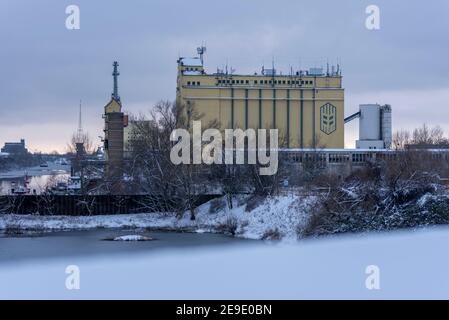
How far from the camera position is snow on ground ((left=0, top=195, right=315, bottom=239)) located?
111 feet

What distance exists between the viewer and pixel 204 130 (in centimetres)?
4794

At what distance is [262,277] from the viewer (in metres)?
11.8

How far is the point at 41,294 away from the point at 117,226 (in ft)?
107

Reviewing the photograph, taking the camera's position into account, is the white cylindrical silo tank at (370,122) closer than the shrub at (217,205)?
No

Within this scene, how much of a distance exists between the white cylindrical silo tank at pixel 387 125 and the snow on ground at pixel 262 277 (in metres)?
65.6


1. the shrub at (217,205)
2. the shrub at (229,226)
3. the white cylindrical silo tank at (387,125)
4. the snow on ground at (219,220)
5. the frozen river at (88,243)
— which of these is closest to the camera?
the frozen river at (88,243)

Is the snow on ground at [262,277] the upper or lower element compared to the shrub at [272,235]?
upper

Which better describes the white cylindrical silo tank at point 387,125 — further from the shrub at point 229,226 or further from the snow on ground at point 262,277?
the snow on ground at point 262,277

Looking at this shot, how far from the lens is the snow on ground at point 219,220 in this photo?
111 feet

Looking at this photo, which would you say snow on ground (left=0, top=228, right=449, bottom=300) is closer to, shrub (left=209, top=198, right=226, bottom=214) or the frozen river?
the frozen river

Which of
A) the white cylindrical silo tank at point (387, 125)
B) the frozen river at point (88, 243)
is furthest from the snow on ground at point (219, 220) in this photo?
the white cylindrical silo tank at point (387, 125)

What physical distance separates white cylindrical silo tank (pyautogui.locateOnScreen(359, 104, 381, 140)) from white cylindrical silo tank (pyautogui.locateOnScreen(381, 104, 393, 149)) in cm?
81

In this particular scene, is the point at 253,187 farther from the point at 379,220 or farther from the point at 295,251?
the point at 295,251

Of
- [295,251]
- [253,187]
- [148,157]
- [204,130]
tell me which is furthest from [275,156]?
[295,251]
